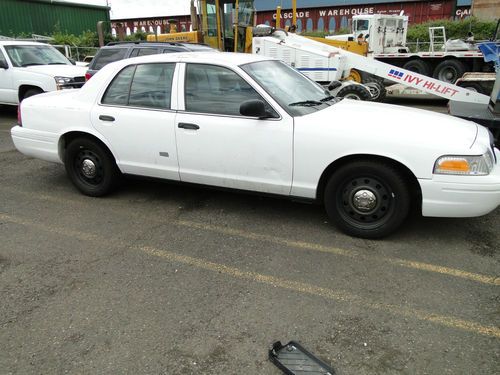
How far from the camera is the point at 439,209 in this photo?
12.5ft

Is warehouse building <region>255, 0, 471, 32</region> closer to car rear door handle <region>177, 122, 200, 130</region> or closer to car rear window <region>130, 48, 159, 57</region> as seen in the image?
car rear window <region>130, 48, 159, 57</region>

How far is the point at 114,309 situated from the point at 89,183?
255 cm

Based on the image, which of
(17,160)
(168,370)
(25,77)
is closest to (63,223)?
(168,370)

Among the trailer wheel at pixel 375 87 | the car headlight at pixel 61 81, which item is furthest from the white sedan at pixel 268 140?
the trailer wheel at pixel 375 87

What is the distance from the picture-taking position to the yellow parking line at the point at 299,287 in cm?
294

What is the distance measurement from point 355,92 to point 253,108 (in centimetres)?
718

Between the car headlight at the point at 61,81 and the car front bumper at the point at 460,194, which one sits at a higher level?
the car headlight at the point at 61,81

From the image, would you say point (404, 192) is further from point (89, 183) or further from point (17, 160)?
point (17, 160)

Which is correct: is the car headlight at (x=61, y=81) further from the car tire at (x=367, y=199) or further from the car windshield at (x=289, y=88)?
the car tire at (x=367, y=199)

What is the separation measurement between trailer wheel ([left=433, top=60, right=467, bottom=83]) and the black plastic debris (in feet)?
46.2

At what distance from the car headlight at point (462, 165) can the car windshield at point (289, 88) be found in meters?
1.29

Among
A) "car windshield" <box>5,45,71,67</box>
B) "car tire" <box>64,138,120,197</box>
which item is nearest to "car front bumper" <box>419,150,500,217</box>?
"car tire" <box>64,138,120,197</box>

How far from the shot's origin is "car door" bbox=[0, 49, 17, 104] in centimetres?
1019

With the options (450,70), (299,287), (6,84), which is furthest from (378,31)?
(299,287)
